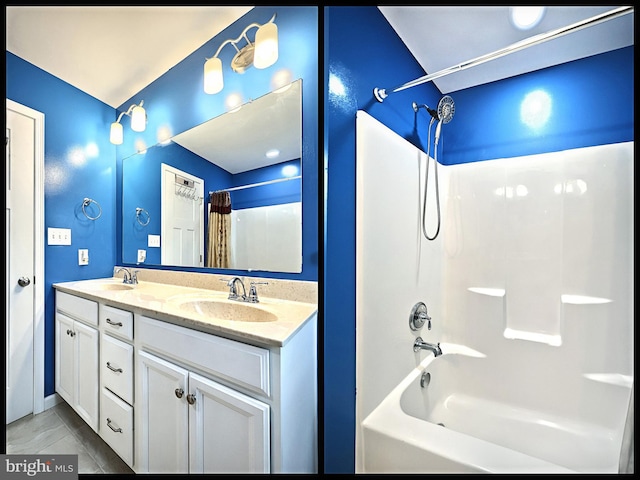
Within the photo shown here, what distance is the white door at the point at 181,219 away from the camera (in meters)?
1.72

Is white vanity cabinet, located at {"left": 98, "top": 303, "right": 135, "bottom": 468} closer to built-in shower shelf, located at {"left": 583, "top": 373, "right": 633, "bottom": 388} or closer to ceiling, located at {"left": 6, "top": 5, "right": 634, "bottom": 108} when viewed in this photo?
ceiling, located at {"left": 6, "top": 5, "right": 634, "bottom": 108}

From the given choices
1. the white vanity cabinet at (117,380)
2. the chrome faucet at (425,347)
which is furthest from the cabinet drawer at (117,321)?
Result: the chrome faucet at (425,347)

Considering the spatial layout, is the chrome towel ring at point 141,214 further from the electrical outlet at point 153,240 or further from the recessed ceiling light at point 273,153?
the recessed ceiling light at point 273,153

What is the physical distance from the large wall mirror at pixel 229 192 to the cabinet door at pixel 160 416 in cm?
56

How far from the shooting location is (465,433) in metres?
1.63

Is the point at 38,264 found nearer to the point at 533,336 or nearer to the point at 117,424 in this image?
the point at 117,424

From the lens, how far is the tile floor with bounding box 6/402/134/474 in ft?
4.52

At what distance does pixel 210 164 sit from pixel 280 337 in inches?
46.6

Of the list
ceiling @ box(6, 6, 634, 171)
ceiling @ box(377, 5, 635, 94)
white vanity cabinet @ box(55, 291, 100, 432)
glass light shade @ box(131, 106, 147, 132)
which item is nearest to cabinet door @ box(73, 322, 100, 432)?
white vanity cabinet @ box(55, 291, 100, 432)

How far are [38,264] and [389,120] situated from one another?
7.22ft

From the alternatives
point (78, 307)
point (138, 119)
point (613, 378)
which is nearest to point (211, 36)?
point (138, 119)

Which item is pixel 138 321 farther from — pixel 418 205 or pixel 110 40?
pixel 110 40

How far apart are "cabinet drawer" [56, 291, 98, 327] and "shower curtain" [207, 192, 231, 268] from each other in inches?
23.7

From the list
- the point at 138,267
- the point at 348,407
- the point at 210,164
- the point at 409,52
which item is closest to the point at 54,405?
the point at 138,267
